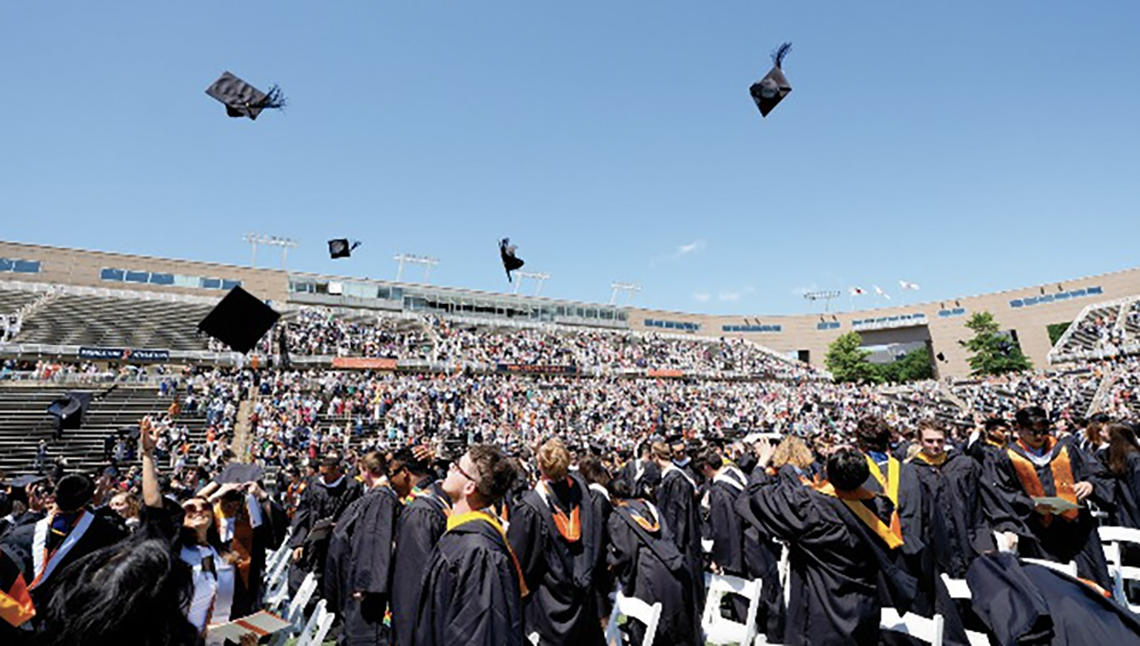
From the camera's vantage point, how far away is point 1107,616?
1975 mm

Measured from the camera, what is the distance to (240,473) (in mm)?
5168

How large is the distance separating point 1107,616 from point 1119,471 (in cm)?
523

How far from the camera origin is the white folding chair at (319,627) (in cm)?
405

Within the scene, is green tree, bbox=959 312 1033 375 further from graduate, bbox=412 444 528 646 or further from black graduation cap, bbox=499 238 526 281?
graduate, bbox=412 444 528 646

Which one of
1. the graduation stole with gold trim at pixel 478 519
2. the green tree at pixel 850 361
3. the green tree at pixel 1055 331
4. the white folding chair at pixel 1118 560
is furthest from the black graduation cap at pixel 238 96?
the green tree at pixel 1055 331

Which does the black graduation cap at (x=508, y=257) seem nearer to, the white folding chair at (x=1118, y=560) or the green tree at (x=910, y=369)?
the white folding chair at (x=1118, y=560)

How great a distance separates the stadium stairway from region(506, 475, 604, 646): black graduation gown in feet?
60.9

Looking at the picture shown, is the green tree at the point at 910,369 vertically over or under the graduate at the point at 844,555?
over

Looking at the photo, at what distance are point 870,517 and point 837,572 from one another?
400 millimetres

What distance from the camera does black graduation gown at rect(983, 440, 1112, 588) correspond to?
4.84 m

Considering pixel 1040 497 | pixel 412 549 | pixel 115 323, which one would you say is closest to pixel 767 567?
pixel 1040 497

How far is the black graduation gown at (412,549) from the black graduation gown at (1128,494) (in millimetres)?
6688

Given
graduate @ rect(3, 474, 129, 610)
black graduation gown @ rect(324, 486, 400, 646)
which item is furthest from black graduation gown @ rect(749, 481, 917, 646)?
graduate @ rect(3, 474, 129, 610)

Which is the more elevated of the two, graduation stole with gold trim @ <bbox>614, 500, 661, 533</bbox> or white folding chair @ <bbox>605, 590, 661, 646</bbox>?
graduation stole with gold trim @ <bbox>614, 500, 661, 533</bbox>
